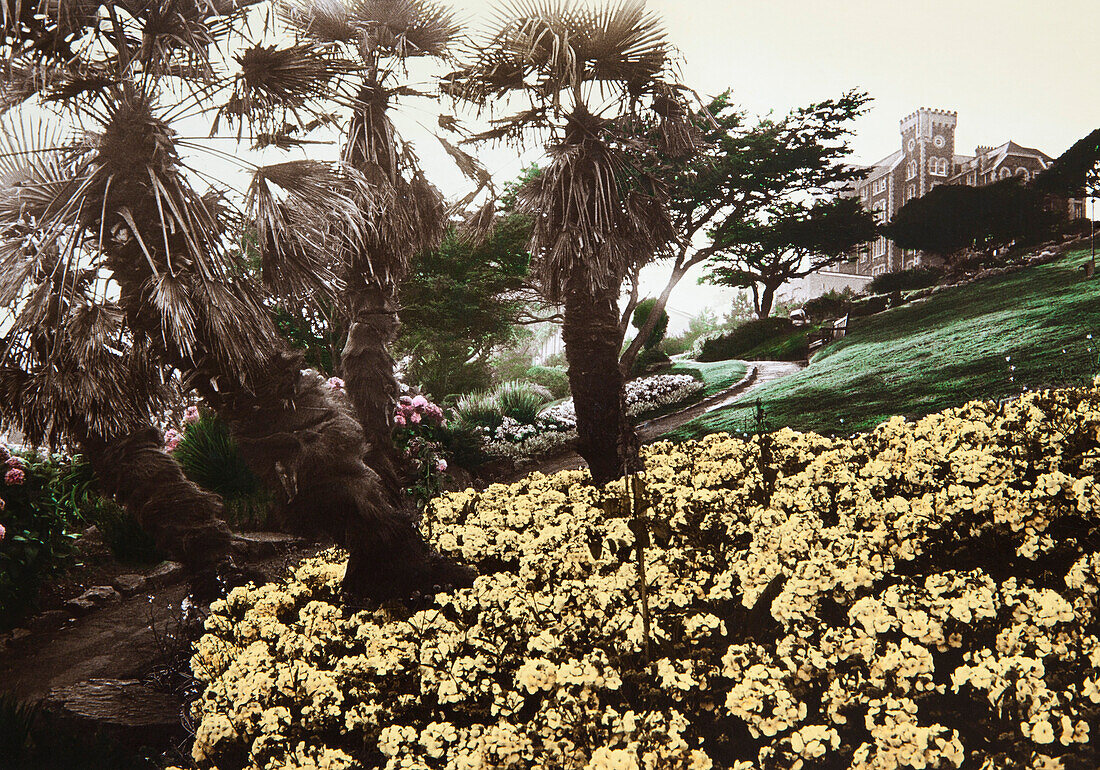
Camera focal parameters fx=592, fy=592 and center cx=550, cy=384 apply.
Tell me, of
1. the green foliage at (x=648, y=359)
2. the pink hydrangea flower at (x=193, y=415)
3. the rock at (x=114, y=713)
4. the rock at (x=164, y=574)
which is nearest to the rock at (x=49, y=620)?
the rock at (x=164, y=574)

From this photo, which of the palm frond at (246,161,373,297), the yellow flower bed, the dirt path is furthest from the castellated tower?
the palm frond at (246,161,373,297)

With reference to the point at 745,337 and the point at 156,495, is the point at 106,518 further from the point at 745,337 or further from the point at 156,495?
the point at 745,337

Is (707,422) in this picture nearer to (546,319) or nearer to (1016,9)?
(546,319)

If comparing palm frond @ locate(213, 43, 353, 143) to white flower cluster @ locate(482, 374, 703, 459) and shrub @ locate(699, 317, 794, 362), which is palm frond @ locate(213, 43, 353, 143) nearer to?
shrub @ locate(699, 317, 794, 362)

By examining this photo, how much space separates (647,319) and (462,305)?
99.4 inches

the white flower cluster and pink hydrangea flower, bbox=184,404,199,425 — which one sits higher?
pink hydrangea flower, bbox=184,404,199,425

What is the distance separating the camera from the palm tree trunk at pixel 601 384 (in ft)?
10.8

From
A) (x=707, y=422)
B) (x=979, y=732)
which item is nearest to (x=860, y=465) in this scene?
(x=707, y=422)

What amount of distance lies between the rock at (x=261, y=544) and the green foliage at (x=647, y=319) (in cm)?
283

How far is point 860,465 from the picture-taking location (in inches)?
110

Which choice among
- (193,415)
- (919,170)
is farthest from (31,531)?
(919,170)

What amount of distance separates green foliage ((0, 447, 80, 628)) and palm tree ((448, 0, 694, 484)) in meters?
2.99

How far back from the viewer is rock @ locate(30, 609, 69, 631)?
295 centimetres

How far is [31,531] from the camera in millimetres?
3311
